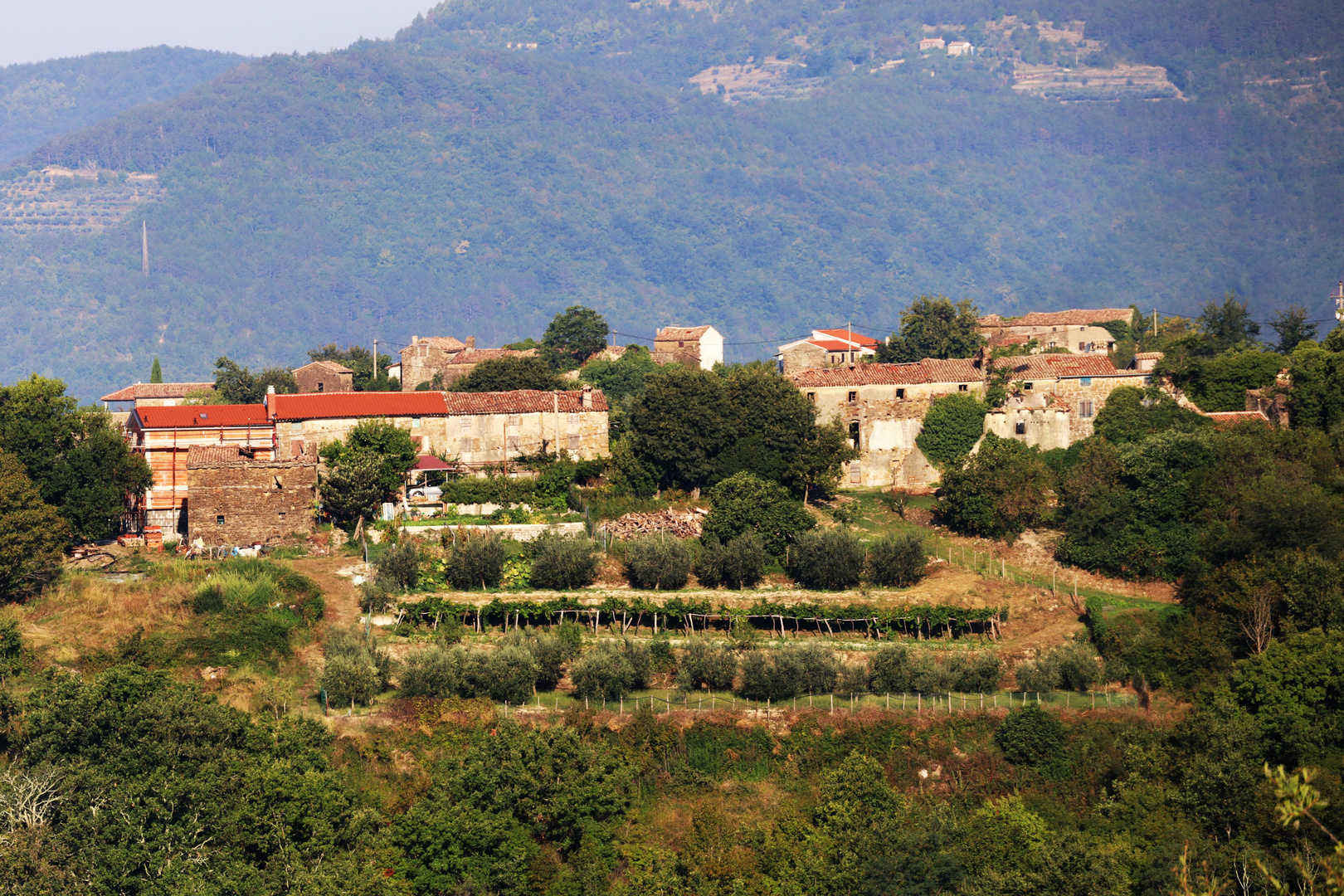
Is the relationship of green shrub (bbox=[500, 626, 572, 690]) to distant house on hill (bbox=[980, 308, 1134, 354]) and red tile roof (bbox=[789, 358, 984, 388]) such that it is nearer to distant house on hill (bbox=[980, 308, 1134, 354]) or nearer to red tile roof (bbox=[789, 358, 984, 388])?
red tile roof (bbox=[789, 358, 984, 388])

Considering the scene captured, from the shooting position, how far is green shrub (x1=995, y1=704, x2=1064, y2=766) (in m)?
33.8

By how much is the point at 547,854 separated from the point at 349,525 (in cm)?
1972

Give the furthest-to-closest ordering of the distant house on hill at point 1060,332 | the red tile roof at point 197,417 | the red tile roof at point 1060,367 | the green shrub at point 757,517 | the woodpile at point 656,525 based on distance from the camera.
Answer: the distant house on hill at point 1060,332
the red tile roof at point 1060,367
the red tile roof at point 197,417
the woodpile at point 656,525
the green shrub at point 757,517

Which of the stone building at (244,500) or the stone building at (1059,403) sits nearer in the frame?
the stone building at (244,500)

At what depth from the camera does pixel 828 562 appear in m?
43.3

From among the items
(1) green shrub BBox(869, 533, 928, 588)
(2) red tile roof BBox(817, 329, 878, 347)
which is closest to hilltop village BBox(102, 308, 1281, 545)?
(1) green shrub BBox(869, 533, 928, 588)

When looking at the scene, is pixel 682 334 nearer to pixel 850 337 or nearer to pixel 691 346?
pixel 691 346

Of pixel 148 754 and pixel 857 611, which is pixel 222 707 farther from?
pixel 857 611

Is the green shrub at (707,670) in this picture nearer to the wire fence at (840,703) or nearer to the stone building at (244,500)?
the wire fence at (840,703)

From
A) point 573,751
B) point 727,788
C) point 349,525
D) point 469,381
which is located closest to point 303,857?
point 573,751

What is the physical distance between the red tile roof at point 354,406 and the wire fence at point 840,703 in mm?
18994

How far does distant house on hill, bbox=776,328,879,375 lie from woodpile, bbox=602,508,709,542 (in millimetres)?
31028

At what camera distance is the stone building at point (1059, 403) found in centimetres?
5378

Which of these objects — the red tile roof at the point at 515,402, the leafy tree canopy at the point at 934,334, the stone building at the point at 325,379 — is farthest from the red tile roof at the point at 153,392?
the leafy tree canopy at the point at 934,334
